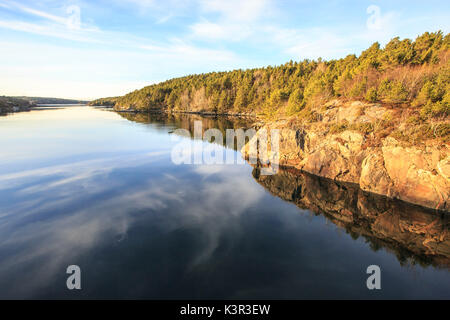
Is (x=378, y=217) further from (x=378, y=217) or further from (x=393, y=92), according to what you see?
(x=393, y=92)

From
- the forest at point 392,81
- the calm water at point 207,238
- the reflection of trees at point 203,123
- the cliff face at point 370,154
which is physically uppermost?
the forest at point 392,81

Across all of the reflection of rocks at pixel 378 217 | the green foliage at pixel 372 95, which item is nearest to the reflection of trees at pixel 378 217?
the reflection of rocks at pixel 378 217

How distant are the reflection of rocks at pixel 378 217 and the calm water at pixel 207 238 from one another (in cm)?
11

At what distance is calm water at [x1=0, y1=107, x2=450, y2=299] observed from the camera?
1379 centimetres

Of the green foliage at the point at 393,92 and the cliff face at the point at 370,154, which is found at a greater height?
the green foliage at the point at 393,92

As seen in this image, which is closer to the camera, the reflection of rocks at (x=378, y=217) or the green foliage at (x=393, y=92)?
the reflection of rocks at (x=378, y=217)

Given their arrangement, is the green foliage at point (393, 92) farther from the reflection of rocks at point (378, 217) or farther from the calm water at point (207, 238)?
the calm water at point (207, 238)

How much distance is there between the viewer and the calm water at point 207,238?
13789 mm

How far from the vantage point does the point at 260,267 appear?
50.0ft

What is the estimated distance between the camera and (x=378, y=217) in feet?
73.9

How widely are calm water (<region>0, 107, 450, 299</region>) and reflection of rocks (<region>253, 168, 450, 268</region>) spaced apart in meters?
0.11

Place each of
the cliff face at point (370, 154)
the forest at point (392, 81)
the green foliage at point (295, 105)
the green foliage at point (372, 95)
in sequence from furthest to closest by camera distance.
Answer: the green foliage at point (295, 105) → the green foliage at point (372, 95) → the forest at point (392, 81) → the cliff face at point (370, 154)

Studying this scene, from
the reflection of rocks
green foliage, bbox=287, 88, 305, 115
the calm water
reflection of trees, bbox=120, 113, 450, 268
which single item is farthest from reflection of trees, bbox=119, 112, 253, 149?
the calm water
